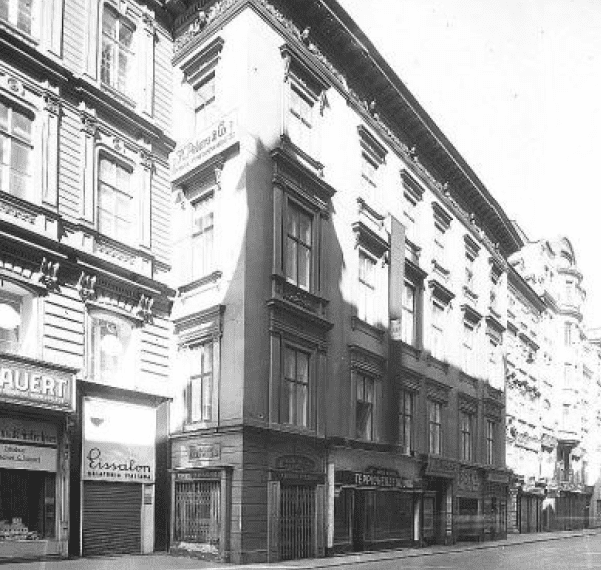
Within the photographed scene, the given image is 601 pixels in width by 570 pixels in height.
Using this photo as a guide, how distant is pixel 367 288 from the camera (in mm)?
27703

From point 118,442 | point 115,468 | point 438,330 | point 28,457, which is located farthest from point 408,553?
point 28,457

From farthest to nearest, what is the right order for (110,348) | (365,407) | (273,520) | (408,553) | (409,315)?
(409,315) < (365,407) < (408,553) < (273,520) < (110,348)

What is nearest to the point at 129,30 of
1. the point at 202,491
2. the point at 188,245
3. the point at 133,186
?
the point at 133,186

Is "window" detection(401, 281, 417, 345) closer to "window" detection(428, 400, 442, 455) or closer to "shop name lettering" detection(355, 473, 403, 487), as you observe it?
"window" detection(428, 400, 442, 455)

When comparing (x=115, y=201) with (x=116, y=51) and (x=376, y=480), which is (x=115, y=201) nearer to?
(x=116, y=51)

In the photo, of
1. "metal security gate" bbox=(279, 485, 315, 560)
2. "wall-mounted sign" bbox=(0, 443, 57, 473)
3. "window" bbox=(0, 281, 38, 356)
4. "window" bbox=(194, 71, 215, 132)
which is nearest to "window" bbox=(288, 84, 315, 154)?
"window" bbox=(194, 71, 215, 132)

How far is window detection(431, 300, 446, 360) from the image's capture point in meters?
33.2

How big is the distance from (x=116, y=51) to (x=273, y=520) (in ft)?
41.8

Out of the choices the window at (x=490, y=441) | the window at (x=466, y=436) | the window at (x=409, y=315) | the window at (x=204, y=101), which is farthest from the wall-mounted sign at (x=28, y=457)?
the window at (x=490, y=441)

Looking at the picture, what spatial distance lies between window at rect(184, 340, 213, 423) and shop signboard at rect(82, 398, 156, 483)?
102 cm

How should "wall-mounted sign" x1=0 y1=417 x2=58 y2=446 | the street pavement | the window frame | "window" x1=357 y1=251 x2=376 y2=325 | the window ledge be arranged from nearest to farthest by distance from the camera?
"wall-mounted sign" x1=0 y1=417 x2=58 y2=446 < the street pavement < the window frame < the window ledge < "window" x1=357 y1=251 x2=376 y2=325

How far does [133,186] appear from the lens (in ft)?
71.1

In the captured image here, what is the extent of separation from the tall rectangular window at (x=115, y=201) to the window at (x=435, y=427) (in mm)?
15430

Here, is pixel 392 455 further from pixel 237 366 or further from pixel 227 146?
pixel 227 146
